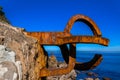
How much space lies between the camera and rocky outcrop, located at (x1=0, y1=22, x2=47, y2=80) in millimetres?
7195

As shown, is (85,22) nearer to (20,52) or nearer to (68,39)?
(68,39)

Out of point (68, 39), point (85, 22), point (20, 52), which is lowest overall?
point (20, 52)

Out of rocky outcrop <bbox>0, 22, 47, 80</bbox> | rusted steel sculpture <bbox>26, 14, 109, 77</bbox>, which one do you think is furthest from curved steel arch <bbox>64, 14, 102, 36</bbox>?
rocky outcrop <bbox>0, 22, 47, 80</bbox>

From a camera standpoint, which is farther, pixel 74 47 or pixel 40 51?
pixel 74 47

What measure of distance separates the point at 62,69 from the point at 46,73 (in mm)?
584

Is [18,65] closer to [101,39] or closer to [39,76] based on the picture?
[39,76]

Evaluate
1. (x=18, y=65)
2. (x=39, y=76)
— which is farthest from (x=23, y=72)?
(x=39, y=76)

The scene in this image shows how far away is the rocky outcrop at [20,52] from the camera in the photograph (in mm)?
7195

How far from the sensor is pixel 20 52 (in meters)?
7.56

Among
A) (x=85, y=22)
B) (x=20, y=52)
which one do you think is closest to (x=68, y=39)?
(x=85, y=22)

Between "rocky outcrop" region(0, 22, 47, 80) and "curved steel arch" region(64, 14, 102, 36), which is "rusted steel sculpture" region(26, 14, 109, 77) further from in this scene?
"rocky outcrop" region(0, 22, 47, 80)

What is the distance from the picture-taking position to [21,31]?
923 centimetres

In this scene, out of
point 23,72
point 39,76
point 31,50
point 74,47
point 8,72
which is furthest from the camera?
point 74,47

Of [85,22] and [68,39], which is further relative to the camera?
[85,22]
